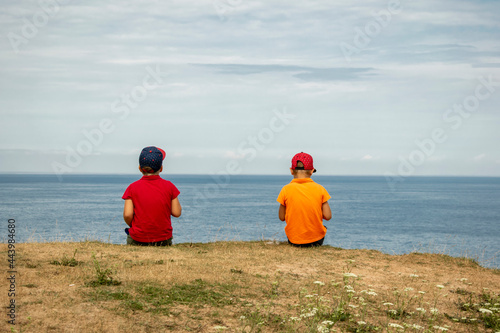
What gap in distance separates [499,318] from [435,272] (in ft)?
9.28

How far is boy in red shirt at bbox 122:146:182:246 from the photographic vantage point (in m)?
9.24

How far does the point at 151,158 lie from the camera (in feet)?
30.8

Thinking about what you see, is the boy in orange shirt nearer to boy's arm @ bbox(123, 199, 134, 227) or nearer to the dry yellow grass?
the dry yellow grass

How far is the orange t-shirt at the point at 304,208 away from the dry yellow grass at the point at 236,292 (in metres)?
0.65

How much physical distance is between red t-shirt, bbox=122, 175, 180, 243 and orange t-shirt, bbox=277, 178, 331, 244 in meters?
2.38

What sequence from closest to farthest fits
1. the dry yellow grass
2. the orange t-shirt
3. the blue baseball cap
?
the dry yellow grass < the blue baseball cap < the orange t-shirt

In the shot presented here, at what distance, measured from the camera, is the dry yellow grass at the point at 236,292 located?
5281 mm

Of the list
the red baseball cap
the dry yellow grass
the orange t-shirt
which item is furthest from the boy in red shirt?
the red baseball cap

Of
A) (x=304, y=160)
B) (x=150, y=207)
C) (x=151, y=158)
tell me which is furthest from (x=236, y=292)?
(x=304, y=160)

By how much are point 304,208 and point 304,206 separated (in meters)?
0.04

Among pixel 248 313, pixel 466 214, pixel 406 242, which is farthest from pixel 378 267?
pixel 466 214

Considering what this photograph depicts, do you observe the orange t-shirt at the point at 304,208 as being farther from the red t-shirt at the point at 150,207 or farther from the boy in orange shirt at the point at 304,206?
the red t-shirt at the point at 150,207

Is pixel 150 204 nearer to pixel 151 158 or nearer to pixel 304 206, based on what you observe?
pixel 151 158

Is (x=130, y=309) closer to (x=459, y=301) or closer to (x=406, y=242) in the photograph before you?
(x=459, y=301)
